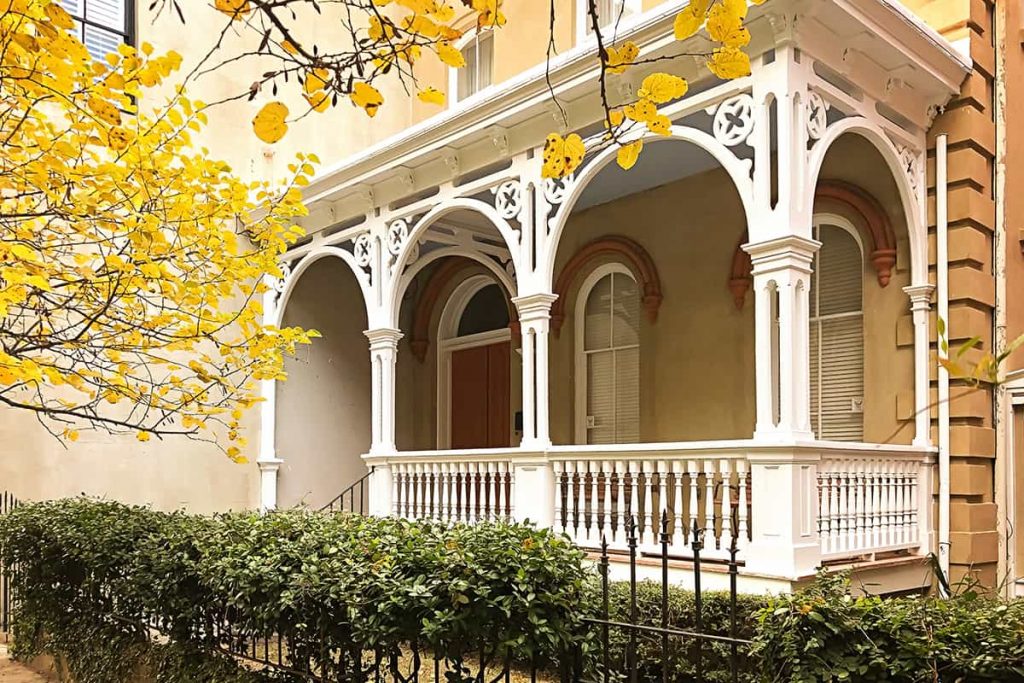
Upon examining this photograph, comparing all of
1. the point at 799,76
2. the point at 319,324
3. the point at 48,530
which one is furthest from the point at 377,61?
the point at 319,324

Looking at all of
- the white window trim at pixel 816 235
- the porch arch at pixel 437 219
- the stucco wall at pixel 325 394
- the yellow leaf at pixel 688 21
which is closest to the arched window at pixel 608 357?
the porch arch at pixel 437 219

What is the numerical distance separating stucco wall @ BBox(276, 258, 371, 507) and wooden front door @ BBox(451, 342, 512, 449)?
1.41m

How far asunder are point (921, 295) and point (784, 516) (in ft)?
9.54

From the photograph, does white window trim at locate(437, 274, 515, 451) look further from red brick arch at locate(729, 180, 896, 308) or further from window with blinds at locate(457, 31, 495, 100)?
red brick arch at locate(729, 180, 896, 308)

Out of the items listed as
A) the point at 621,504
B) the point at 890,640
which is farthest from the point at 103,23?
the point at 890,640

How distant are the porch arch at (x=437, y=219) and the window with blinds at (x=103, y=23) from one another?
5.23m

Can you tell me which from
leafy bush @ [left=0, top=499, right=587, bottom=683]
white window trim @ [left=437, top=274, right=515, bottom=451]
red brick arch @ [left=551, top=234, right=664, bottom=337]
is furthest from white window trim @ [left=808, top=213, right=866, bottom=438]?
white window trim @ [left=437, top=274, right=515, bottom=451]

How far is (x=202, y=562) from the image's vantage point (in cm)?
559

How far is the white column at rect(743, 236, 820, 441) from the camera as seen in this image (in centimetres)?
673

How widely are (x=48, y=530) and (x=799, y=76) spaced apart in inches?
268

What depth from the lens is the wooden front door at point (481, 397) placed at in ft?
43.5

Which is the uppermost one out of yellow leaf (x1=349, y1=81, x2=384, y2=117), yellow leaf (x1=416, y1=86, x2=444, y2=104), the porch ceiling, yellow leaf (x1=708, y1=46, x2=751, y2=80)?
the porch ceiling

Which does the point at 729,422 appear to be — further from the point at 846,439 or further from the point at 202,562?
the point at 202,562

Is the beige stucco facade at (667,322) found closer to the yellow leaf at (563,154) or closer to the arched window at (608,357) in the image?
the arched window at (608,357)
